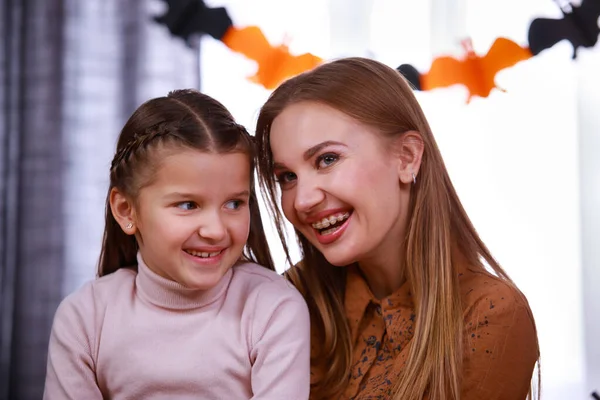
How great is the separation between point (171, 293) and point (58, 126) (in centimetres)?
128

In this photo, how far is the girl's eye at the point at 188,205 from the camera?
1232 millimetres

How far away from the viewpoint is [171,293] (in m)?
1.29

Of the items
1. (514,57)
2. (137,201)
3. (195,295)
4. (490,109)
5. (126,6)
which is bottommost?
(195,295)

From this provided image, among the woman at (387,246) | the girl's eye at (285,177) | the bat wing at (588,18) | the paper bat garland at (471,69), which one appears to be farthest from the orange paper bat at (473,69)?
the girl's eye at (285,177)

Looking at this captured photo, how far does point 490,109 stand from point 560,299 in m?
0.68

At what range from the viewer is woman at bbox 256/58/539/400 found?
4.17 ft

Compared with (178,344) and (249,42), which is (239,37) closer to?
(249,42)

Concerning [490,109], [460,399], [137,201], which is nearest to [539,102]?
[490,109]

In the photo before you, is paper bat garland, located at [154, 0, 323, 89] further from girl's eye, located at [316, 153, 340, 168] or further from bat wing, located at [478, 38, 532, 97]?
girl's eye, located at [316, 153, 340, 168]

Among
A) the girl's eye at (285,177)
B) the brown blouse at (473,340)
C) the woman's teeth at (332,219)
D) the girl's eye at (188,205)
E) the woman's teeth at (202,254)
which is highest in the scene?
the girl's eye at (285,177)

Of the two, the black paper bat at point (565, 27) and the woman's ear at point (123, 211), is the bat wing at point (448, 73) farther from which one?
the woman's ear at point (123, 211)

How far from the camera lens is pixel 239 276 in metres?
1.37

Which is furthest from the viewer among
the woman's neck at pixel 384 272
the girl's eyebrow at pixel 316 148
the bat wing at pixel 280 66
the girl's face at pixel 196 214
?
the bat wing at pixel 280 66

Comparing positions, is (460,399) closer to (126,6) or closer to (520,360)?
(520,360)
